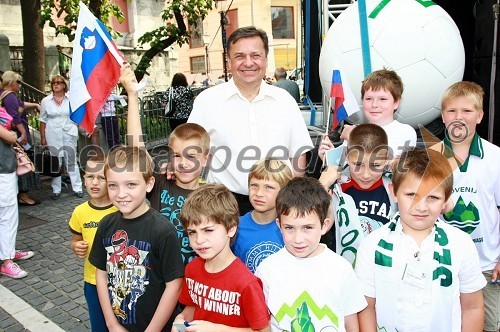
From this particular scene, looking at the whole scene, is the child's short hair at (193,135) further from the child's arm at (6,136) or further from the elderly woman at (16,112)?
the elderly woman at (16,112)

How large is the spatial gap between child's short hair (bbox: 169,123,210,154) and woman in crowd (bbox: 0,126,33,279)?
2.52 metres

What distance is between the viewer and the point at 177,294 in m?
2.28

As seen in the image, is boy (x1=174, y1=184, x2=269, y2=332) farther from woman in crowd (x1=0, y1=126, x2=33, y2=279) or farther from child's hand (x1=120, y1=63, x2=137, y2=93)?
woman in crowd (x1=0, y1=126, x2=33, y2=279)

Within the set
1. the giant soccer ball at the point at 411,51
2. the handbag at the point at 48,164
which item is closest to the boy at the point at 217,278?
the giant soccer ball at the point at 411,51

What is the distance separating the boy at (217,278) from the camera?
76.7 inches

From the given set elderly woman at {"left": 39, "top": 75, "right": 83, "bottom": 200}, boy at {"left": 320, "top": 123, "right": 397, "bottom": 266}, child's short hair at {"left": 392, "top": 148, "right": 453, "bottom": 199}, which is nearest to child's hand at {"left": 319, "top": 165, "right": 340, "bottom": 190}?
boy at {"left": 320, "top": 123, "right": 397, "bottom": 266}

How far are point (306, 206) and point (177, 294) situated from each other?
2.75ft

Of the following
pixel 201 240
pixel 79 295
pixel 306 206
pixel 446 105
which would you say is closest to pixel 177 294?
pixel 201 240

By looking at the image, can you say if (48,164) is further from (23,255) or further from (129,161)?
(129,161)

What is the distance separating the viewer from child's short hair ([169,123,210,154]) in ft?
8.76

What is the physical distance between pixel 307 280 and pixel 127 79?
6.10ft

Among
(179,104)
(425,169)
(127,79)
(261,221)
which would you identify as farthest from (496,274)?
(179,104)

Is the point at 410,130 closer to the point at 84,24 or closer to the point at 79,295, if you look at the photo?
the point at 84,24

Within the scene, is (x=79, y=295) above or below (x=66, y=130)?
below
